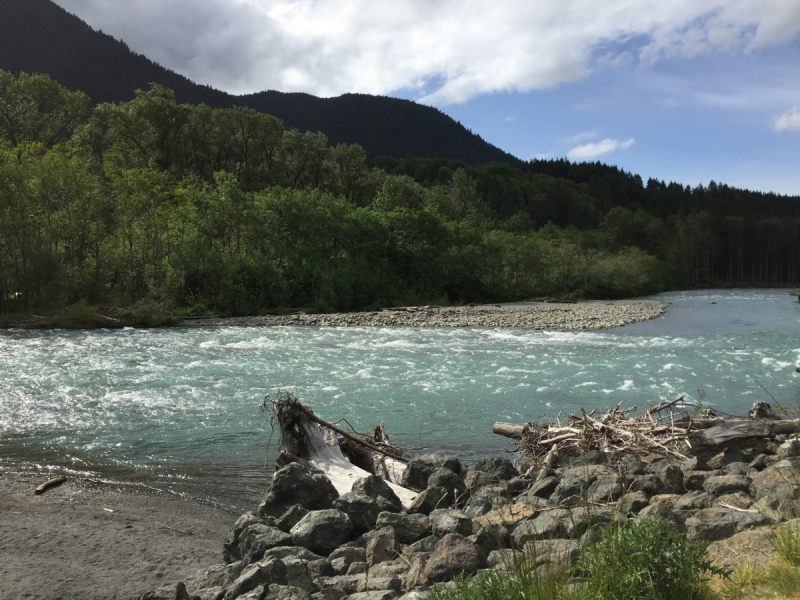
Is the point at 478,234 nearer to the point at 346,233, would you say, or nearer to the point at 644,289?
the point at 346,233

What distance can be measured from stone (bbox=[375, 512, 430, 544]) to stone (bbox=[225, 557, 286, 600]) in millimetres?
1245

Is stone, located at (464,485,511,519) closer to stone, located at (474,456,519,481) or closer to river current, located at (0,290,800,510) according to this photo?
stone, located at (474,456,519,481)

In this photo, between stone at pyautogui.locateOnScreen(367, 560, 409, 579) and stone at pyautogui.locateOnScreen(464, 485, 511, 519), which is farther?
stone at pyautogui.locateOnScreen(464, 485, 511, 519)

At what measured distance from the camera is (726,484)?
5984mm

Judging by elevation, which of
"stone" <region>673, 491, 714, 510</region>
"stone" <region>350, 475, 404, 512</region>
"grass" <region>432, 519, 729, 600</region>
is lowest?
"stone" <region>350, 475, 404, 512</region>

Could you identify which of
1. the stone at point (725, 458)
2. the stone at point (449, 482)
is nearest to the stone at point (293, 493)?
the stone at point (449, 482)

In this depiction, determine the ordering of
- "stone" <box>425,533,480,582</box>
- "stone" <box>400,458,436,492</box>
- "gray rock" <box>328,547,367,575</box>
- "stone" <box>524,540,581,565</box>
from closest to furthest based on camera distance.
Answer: "stone" <box>524,540,581,565</box> < "stone" <box>425,533,480,582</box> < "gray rock" <box>328,547,367,575</box> < "stone" <box>400,458,436,492</box>

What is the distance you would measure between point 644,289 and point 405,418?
63158 millimetres

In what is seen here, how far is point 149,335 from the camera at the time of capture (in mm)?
24172

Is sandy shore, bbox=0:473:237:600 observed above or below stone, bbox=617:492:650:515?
below

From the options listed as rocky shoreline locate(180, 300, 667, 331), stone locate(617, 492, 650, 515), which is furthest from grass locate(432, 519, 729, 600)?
rocky shoreline locate(180, 300, 667, 331)

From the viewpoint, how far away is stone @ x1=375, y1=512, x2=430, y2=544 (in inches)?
224

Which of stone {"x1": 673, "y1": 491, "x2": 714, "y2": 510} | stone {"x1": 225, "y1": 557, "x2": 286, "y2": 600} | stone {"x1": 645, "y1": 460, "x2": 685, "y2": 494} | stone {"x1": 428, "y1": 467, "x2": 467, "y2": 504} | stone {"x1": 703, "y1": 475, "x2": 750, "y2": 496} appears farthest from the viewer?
stone {"x1": 428, "y1": 467, "x2": 467, "y2": 504}

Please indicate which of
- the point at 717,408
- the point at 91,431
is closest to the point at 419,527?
the point at 91,431
